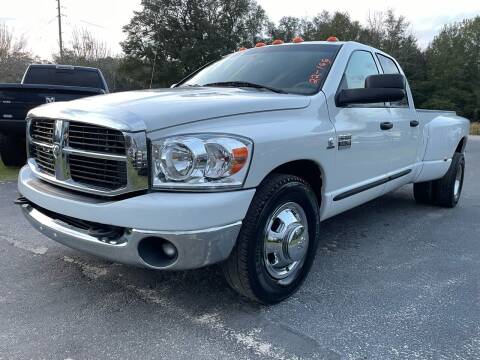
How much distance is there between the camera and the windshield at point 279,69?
351 centimetres

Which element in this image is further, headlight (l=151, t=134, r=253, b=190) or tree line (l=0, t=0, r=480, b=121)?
tree line (l=0, t=0, r=480, b=121)

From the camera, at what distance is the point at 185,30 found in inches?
1764

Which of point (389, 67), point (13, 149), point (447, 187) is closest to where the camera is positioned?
point (389, 67)

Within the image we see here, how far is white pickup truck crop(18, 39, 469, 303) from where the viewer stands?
2383 millimetres

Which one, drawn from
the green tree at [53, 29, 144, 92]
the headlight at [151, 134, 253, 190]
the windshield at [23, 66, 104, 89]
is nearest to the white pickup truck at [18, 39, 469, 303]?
the headlight at [151, 134, 253, 190]

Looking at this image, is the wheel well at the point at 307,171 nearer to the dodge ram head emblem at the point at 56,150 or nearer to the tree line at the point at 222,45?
the dodge ram head emblem at the point at 56,150

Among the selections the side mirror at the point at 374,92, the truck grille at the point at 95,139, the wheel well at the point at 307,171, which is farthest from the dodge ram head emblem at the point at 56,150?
the side mirror at the point at 374,92

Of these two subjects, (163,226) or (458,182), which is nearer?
(163,226)

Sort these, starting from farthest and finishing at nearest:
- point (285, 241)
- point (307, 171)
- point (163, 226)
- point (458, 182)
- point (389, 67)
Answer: point (458, 182)
point (389, 67)
point (307, 171)
point (285, 241)
point (163, 226)

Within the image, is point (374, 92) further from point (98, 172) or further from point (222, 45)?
point (222, 45)

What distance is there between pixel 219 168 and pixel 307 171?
3.28 feet

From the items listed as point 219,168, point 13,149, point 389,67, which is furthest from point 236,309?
point 13,149

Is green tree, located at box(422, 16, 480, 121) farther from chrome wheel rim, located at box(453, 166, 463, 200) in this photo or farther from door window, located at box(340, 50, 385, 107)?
door window, located at box(340, 50, 385, 107)

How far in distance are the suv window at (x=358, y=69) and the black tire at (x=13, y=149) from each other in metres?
5.58
